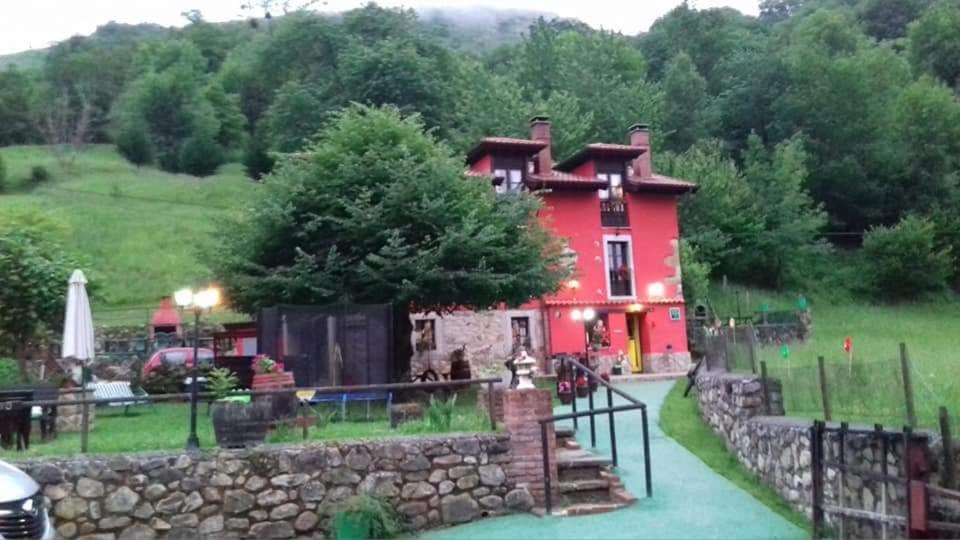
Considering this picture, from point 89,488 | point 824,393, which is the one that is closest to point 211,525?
point 89,488

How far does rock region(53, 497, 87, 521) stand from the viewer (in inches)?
344

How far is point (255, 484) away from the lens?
30.3 feet

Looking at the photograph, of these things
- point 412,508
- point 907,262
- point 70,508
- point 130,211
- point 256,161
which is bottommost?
point 412,508

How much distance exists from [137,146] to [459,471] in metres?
56.5

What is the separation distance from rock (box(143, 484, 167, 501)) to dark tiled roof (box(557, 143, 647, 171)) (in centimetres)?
2339

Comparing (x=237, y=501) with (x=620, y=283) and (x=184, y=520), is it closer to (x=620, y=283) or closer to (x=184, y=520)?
(x=184, y=520)

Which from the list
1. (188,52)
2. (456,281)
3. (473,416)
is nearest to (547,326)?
(456,281)

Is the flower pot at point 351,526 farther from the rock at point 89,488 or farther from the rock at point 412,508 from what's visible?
the rock at point 89,488

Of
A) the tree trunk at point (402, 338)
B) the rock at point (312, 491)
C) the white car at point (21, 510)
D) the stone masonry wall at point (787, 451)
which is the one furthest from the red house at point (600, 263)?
the white car at point (21, 510)

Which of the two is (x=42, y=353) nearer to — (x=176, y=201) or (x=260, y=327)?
(x=260, y=327)

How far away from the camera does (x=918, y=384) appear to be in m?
7.49

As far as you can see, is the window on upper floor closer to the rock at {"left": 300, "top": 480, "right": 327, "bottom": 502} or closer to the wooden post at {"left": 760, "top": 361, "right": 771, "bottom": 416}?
the wooden post at {"left": 760, "top": 361, "right": 771, "bottom": 416}

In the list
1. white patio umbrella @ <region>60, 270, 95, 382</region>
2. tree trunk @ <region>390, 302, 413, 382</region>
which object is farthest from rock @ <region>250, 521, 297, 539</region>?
tree trunk @ <region>390, 302, 413, 382</region>

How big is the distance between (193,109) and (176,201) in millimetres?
16250
